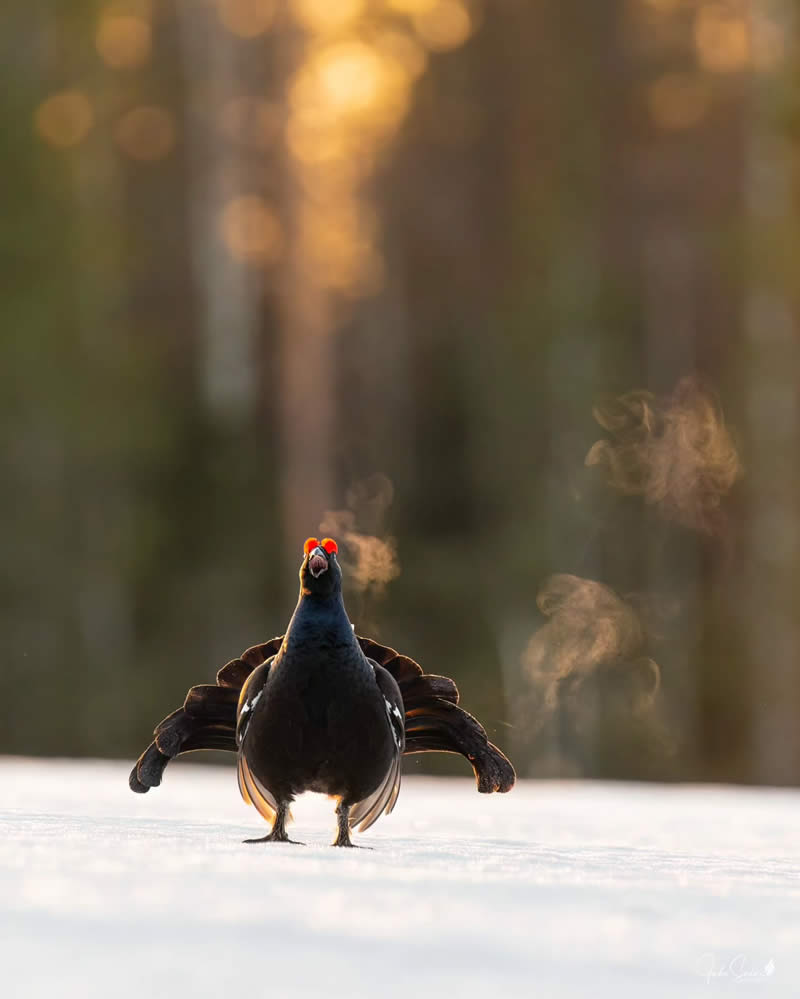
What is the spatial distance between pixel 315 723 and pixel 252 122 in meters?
13.2

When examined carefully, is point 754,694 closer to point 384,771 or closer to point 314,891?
point 384,771

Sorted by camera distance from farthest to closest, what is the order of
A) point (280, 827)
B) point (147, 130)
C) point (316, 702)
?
point (147, 130) → point (280, 827) → point (316, 702)

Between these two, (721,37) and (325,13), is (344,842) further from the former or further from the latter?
(325,13)

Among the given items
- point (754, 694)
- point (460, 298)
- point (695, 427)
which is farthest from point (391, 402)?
point (754, 694)

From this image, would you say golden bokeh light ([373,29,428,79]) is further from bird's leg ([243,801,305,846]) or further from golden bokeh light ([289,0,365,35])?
bird's leg ([243,801,305,846])

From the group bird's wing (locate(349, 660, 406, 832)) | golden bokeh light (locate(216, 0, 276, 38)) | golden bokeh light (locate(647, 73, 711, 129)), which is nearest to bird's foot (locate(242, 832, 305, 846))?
bird's wing (locate(349, 660, 406, 832))

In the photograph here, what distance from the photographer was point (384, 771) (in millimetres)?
3131

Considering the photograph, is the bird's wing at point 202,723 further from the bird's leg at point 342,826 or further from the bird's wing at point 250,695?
the bird's leg at point 342,826

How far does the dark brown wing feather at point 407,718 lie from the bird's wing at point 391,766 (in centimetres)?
14

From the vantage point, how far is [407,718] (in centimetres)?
343

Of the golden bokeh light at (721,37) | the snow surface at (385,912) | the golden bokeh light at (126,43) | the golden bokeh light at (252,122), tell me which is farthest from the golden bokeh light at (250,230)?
the snow surface at (385,912)

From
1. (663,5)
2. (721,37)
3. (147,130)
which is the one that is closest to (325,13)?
(147,130)

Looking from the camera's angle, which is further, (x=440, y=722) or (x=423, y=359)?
(x=423, y=359)

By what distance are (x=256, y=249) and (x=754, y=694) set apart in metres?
6.71
